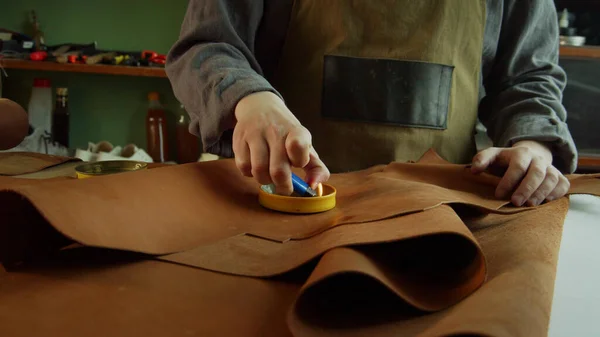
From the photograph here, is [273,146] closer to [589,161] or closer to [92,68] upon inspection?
[92,68]

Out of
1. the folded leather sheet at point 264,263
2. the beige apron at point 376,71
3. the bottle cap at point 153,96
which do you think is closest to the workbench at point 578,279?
the folded leather sheet at point 264,263

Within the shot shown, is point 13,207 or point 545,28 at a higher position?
point 545,28

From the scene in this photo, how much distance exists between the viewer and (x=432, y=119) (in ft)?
2.88

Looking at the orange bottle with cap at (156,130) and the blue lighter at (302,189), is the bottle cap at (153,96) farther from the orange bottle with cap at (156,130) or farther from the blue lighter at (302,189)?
the blue lighter at (302,189)

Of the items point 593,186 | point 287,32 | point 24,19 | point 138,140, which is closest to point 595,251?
point 593,186

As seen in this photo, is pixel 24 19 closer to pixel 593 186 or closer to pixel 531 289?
pixel 593 186

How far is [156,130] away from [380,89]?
1305mm

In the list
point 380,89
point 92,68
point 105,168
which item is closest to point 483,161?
point 380,89

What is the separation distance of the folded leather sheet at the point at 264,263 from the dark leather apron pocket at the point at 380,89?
0.31m

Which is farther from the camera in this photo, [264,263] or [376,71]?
[376,71]

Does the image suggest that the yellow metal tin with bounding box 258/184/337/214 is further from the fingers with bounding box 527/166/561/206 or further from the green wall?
the green wall

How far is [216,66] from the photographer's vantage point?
0.70m

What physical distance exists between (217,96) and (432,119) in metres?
0.40

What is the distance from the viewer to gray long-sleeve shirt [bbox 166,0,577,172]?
68 centimetres
